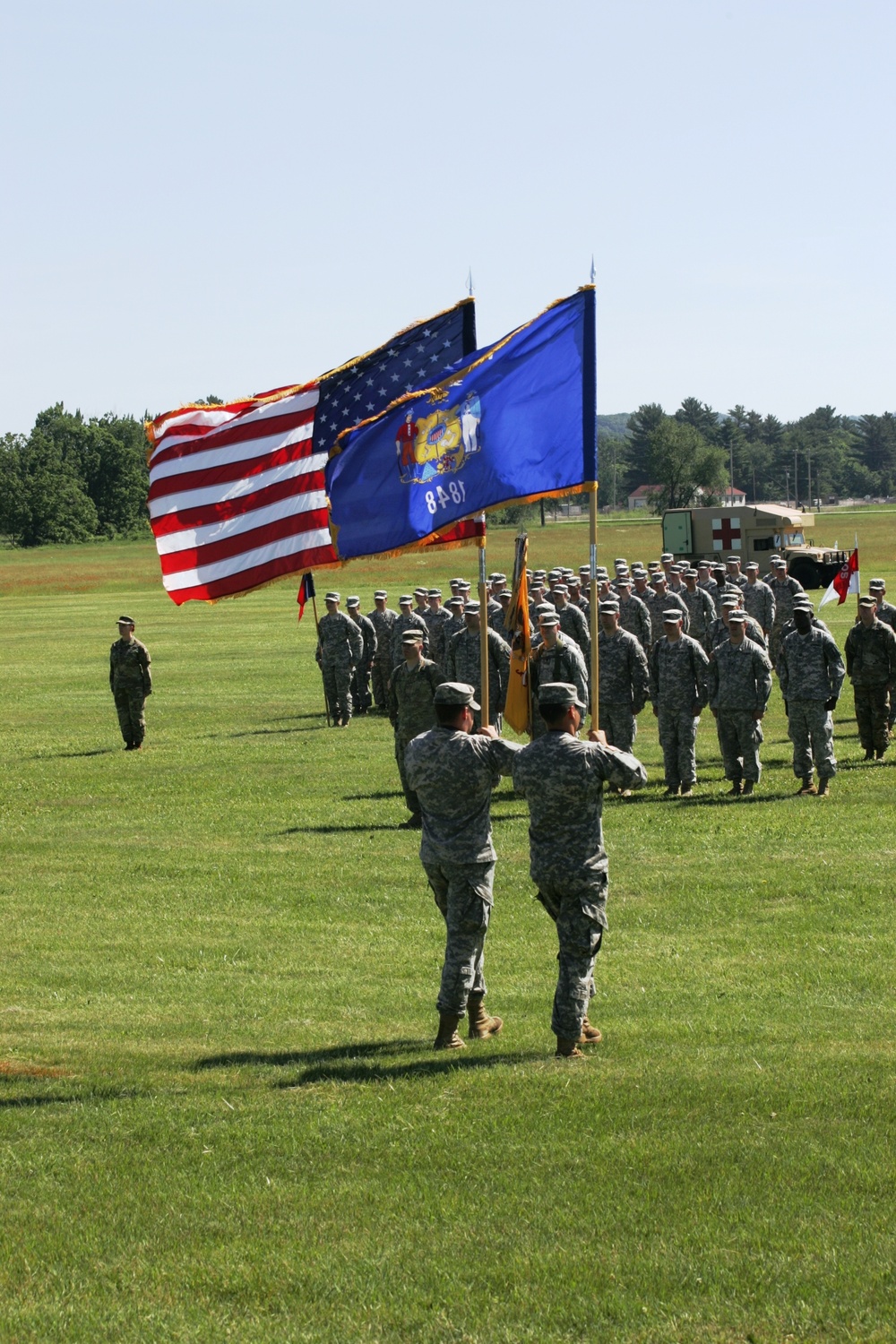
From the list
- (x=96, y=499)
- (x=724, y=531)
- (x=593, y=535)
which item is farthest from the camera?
(x=96, y=499)

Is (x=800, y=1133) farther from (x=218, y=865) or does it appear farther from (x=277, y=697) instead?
(x=277, y=697)

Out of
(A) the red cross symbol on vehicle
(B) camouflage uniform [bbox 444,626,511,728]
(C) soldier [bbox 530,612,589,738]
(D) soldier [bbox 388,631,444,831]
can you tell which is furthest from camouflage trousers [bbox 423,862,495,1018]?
(A) the red cross symbol on vehicle

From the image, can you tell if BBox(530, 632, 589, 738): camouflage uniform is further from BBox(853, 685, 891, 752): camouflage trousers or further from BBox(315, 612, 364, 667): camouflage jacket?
BBox(315, 612, 364, 667): camouflage jacket

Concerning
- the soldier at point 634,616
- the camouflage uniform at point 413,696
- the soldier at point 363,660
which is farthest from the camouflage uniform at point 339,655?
the camouflage uniform at point 413,696

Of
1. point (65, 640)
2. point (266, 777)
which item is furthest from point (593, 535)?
point (65, 640)

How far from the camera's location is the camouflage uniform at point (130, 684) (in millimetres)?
24875

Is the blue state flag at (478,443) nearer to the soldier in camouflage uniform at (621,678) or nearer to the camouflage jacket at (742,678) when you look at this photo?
the camouflage jacket at (742,678)

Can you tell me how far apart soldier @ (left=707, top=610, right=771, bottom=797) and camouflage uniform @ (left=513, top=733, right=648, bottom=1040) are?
978 cm

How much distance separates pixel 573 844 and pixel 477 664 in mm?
11663

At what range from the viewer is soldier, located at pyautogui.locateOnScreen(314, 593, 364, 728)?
1046 inches

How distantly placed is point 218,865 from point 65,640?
36446 mm

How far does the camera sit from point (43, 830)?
18.6 metres

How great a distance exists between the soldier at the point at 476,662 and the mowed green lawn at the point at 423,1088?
1.48 m

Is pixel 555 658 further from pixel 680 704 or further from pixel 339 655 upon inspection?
pixel 339 655
